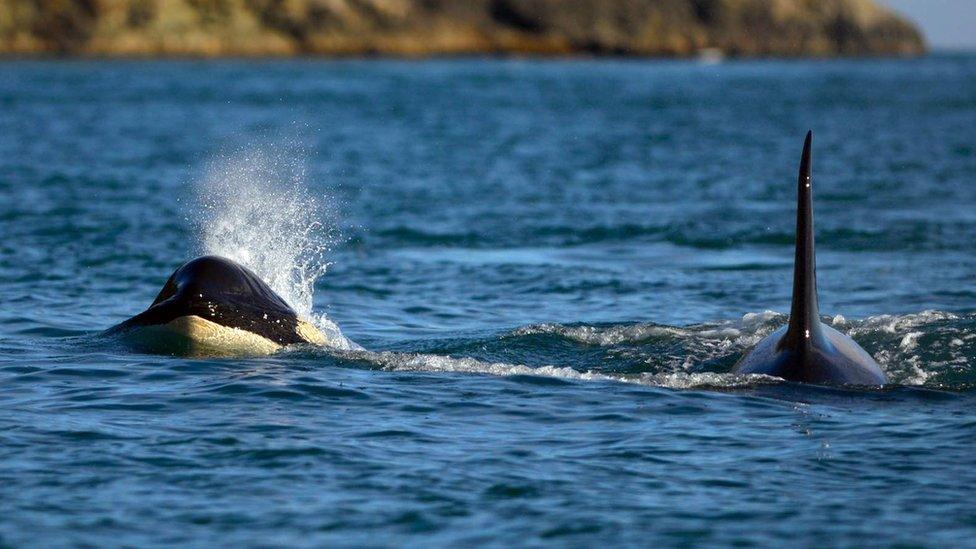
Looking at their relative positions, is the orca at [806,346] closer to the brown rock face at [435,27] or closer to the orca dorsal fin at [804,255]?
the orca dorsal fin at [804,255]

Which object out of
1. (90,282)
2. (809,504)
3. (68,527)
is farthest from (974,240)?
(68,527)

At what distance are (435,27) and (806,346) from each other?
→ 14480cm

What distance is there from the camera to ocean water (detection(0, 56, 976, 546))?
9.41 metres

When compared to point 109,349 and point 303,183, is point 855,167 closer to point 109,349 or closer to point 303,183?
point 303,183

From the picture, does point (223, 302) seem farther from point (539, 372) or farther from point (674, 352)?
point (674, 352)

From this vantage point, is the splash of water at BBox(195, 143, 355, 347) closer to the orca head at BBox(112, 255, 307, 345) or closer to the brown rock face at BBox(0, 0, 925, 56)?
the orca head at BBox(112, 255, 307, 345)

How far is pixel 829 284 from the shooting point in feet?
65.4

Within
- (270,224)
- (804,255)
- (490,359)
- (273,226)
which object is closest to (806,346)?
(804,255)

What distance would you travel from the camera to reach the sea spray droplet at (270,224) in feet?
57.4

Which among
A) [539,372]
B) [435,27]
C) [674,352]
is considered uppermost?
[435,27]

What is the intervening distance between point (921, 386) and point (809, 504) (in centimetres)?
372

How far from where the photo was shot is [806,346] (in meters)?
12.4

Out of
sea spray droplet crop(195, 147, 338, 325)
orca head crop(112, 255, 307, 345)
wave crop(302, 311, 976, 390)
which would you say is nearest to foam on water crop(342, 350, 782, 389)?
wave crop(302, 311, 976, 390)

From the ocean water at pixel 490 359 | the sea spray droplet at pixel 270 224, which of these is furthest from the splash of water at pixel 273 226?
the ocean water at pixel 490 359
